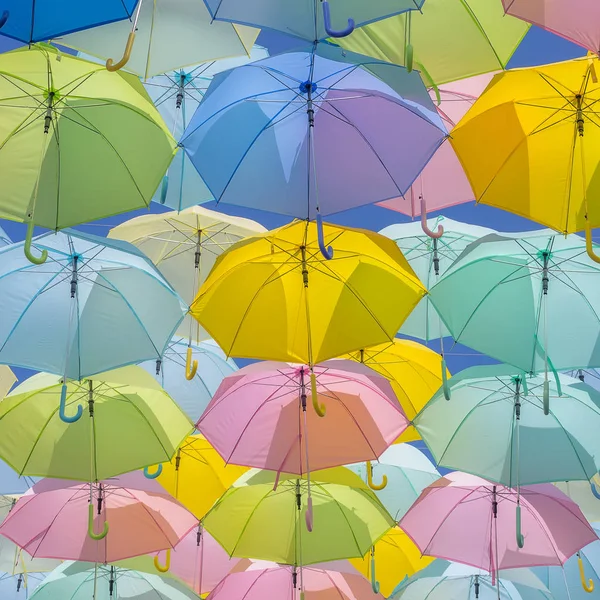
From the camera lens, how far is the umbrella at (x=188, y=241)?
9133 mm

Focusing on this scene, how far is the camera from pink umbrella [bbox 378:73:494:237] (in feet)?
26.5

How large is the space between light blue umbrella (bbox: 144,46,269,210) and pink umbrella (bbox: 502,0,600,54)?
3243 millimetres

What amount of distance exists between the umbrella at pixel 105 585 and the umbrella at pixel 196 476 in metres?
0.74

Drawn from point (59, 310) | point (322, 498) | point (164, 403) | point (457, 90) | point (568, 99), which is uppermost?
point (457, 90)

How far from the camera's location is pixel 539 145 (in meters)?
6.93

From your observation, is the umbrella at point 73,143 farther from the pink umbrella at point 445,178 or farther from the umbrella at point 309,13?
the pink umbrella at point 445,178

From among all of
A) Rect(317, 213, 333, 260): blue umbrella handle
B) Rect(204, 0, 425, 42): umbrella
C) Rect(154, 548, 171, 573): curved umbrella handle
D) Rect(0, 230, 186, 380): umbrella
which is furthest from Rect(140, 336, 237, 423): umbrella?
Rect(204, 0, 425, 42): umbrella

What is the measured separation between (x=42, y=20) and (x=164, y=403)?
3.66m

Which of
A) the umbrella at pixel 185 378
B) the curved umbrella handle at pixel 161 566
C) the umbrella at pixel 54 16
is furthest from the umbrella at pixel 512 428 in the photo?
the umbrella at pixel 54 16

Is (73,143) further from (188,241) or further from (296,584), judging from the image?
(296,584)

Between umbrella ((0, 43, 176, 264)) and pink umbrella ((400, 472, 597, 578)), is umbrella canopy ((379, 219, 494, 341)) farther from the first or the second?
umbrella ((0, 43, 176, 264))

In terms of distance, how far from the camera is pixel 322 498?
28.4ft

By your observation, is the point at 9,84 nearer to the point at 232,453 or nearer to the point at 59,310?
the point at 59,310

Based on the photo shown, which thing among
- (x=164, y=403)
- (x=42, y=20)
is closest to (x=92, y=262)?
(x=164, y=403)
